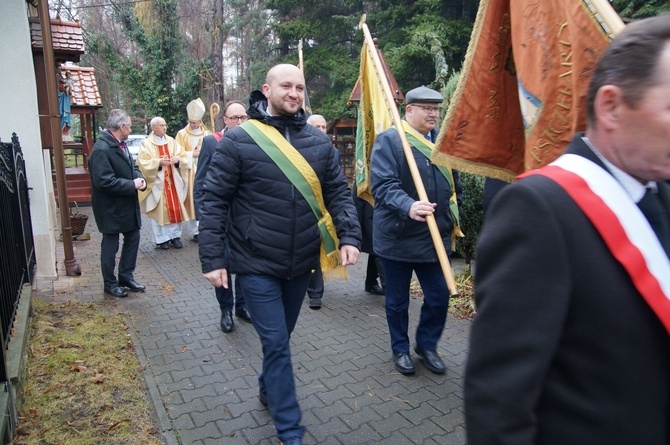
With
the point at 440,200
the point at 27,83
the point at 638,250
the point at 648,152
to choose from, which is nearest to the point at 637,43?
the point at 648,152

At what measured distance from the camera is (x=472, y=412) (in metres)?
1.24

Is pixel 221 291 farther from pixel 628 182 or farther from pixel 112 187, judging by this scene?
pixel 628 182

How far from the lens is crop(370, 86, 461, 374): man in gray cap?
4129 mm

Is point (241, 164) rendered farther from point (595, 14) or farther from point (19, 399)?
point (19, 399)

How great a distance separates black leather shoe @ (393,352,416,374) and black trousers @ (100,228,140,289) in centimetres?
363

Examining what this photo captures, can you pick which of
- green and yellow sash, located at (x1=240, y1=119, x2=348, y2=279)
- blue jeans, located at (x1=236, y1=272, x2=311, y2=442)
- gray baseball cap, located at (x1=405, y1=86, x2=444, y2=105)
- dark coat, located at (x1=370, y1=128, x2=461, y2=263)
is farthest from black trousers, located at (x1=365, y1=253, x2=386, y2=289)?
blue jeans, located at (x1=236, y1=272, x2=311, y2=442)

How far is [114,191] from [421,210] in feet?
12.6

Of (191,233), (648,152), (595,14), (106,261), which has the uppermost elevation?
(595,14)

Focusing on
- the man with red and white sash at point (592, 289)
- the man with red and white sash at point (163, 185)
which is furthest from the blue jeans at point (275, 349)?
the man with red and white sash at point (163, 185)

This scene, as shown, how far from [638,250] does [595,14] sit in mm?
1323

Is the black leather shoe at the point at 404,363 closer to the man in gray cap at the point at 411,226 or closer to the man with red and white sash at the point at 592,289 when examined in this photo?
the man in gray cap at the point at 411,226

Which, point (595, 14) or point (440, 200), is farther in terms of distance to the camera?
point (440, 200)

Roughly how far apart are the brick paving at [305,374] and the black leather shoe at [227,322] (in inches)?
2.6

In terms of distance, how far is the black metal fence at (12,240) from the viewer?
4098 millimetres
